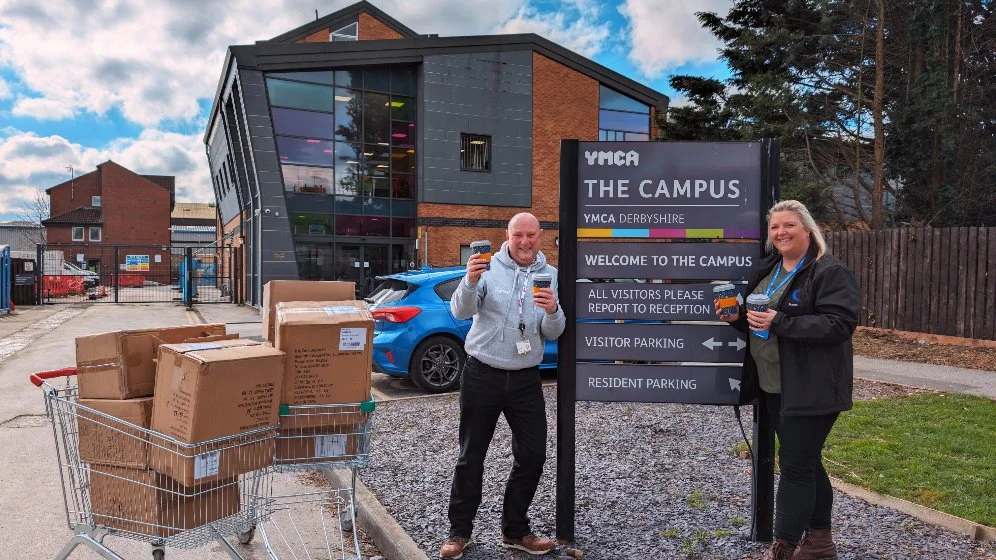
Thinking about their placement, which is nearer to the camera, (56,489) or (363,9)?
(56,489)

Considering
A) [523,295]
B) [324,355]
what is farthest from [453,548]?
[523,295]

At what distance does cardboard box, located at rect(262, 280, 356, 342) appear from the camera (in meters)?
4.02

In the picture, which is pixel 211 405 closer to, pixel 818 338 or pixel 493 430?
pixel 493 430

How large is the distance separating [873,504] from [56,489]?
19.7 feet

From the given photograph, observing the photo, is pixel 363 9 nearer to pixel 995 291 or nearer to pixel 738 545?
pixel 995 291

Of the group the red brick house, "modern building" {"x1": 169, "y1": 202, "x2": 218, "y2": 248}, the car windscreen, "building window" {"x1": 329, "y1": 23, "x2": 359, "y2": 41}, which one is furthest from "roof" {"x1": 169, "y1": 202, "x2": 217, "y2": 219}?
the car windscreen

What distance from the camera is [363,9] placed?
110ft

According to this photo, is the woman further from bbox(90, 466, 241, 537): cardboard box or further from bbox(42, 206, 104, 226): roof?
bbox(42, 206, 104, 226): roof

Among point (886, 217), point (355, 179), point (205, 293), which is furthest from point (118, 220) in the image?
point (886, 217)

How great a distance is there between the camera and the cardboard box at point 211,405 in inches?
114

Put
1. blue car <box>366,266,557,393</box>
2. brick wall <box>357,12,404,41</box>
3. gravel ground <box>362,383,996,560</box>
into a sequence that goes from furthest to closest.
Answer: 1. brick wall <box>357,12,404,41</box>
2. blue car <box>366,266,557,393</box>
3. gravel ground <box>362,383,996,560</box>

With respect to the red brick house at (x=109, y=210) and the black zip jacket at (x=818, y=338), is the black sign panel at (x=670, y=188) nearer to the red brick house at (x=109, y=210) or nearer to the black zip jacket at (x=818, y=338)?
the black zip jacket at (x=818, y=338)

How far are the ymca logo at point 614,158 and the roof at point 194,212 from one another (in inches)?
3657

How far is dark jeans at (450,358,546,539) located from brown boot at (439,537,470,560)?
3cm
